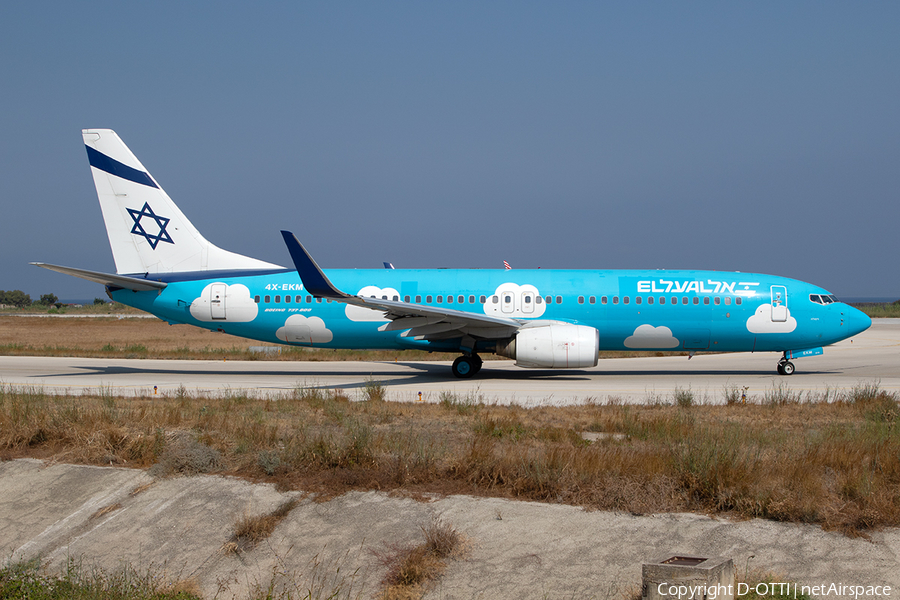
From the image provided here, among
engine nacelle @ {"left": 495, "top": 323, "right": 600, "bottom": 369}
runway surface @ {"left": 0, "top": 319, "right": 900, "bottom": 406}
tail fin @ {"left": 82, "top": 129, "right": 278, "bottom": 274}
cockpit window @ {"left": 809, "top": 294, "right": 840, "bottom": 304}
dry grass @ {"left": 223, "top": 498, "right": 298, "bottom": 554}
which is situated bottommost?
dry grass @ {"left": 223, "top": 498, "right": 298, "bottom": 554}

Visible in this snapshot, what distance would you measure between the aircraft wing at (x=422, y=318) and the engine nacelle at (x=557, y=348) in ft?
2.72

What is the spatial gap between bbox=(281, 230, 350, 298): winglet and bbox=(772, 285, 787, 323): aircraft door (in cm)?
1454

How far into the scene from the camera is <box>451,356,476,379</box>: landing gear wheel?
2219 centimetres

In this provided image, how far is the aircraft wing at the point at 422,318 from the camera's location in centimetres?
1831

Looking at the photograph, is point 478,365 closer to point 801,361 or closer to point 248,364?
point 248,364

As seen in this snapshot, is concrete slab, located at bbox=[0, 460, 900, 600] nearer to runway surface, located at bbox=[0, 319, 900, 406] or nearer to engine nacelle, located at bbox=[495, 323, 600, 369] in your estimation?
runway surface, located at bbox=[0, 319, 900, 406]

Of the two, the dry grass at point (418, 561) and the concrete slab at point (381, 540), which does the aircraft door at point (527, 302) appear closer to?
the concrete slab at point (381, 540)

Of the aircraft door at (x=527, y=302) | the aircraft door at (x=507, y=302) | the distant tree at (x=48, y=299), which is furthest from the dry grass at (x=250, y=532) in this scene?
the distant tree at (x=48, y=299)

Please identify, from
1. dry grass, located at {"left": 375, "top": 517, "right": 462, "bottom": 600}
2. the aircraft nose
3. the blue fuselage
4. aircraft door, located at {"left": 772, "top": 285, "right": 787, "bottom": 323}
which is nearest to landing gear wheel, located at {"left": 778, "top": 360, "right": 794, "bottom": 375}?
the blue fuselage

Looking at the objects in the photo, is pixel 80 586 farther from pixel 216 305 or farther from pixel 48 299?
pixel 48 299

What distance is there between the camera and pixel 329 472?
31.5 ft

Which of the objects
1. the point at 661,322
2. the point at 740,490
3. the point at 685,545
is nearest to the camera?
the point at 685,545

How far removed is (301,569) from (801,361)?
26.9 m

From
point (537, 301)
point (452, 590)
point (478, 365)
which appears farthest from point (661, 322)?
point (452, 590)
